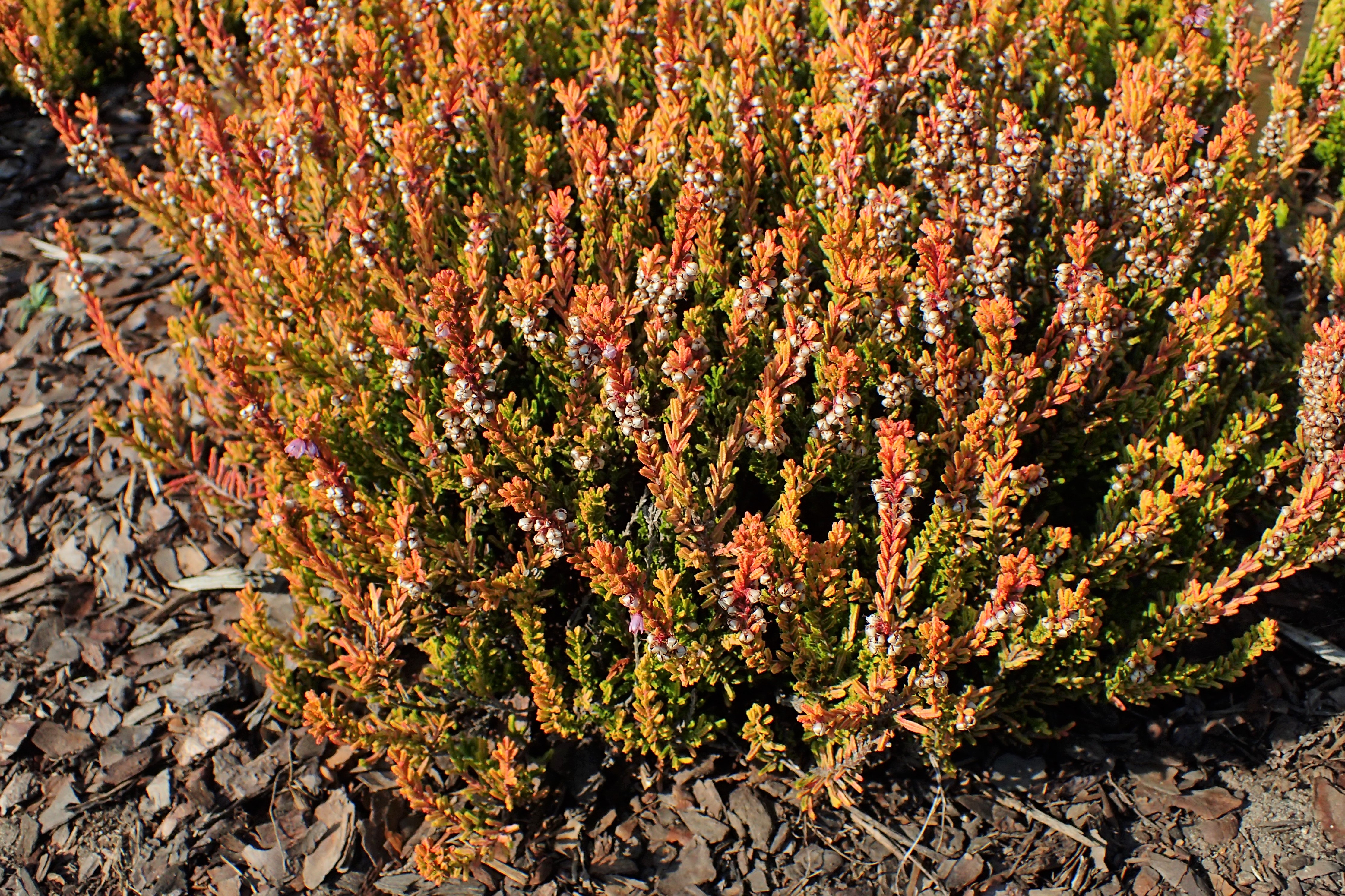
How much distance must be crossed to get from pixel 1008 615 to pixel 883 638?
279 millimetres

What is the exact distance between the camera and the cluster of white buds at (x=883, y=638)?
2270 mm

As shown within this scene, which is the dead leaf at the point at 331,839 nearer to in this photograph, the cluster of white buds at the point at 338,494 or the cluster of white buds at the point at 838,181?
the cluster of white buds at the point at 338,494

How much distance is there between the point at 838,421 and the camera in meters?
2.31

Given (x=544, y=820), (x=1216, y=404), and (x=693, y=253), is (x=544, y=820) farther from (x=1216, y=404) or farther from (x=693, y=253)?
(x=1216, y=404)

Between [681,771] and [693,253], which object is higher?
[693,253]

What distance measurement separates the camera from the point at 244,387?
95.3 inches

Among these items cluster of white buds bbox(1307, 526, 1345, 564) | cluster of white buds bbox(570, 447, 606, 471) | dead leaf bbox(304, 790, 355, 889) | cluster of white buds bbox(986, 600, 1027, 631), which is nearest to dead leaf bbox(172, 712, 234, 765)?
dead leaf bbox(304, 790, 355, 889)

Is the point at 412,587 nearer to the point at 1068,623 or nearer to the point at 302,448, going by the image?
the point at 302,448

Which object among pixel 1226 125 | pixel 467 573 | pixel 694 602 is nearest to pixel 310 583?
pixel 467 573

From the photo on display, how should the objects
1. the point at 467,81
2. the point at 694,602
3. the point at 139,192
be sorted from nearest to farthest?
1. the point at 694,602
2. the point at 467,81
3. the point at 139,192

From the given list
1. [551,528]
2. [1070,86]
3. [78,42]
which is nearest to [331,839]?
[551,528]

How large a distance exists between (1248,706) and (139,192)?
3.83 m

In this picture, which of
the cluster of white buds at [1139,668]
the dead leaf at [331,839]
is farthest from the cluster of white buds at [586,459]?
the cluster of white buds at [1139,668]

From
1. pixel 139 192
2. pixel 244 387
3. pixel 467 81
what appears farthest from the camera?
pixel 139 192
